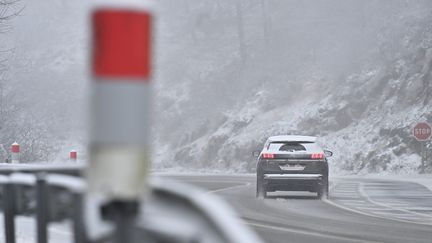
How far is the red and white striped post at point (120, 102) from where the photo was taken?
2.10 meters

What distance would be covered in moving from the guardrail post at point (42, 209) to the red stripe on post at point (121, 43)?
1.80 m

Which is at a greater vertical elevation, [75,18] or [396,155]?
[75,18]

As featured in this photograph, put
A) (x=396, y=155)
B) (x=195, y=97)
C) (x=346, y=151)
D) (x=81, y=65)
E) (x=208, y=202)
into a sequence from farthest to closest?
(x=81, y=65), (x=195, y=97), (x=346, y=151), (x=396, y=155), (x=208, y=202)

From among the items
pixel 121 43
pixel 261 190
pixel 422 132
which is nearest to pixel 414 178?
pixel 422 132

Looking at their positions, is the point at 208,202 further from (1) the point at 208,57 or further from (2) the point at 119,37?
(1) the point at 208,57

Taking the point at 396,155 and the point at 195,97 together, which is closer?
the point at 396,155

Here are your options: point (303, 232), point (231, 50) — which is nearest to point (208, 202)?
point (303, 232)

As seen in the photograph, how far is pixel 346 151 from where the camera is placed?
38281mm

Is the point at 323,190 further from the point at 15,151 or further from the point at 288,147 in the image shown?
the point at 15,151

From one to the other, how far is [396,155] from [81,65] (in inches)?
1383

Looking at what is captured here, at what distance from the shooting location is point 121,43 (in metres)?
2.14

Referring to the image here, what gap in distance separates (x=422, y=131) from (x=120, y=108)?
31679 mm

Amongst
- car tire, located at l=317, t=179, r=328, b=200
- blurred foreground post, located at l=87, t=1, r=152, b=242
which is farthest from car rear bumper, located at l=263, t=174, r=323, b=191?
blurred foreground post, located at l=87, t=1, r=152, b=242

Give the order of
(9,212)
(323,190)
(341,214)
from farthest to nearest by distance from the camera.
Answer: (323,190) < (341,214) < (9,212)
